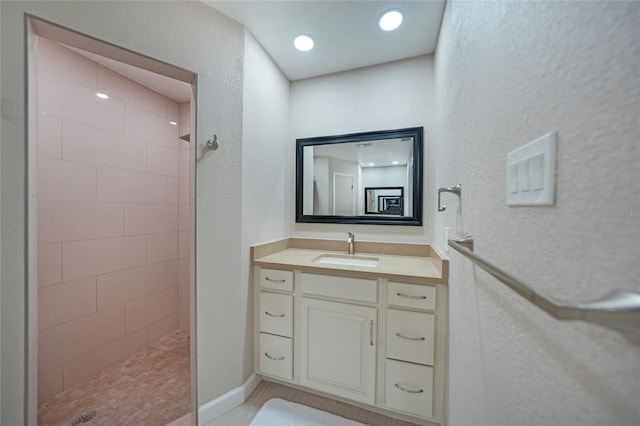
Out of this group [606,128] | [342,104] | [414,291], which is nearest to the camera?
[606,128]

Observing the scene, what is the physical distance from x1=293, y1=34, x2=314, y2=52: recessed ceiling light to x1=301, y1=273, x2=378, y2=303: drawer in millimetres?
1632

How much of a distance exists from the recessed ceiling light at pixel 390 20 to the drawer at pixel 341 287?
63.8 inches

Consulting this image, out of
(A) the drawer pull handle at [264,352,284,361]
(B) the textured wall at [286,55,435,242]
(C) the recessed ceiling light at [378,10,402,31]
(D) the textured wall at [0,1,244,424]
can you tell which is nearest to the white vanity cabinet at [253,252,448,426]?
(A) the drawer pull handle at [264,352,284,361]

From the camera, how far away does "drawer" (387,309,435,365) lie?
121cm

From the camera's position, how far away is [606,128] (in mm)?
285

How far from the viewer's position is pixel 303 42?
61.6 inches

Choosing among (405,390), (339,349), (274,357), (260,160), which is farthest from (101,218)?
(405,390)

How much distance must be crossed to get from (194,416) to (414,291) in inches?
56.8

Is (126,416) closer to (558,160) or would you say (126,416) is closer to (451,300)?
(451,300)

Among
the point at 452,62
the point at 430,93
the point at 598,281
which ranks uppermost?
the point at 430,93

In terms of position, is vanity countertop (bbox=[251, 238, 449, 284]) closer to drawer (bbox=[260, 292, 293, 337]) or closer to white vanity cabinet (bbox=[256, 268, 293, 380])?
white vanity cabinet (bbox=[256, 268, 293, 380])

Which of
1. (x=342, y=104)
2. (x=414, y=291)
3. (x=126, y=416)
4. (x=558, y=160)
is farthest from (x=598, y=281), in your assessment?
(x=126, y=416)

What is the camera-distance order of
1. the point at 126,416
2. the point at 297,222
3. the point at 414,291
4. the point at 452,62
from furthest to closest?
the point at 297,222 < the point at 126,416 < the point at 414,291 < the point at 452,62

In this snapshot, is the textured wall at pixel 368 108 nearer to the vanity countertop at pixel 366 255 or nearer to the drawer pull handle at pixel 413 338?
the vanity countertop at pixel 366 255
